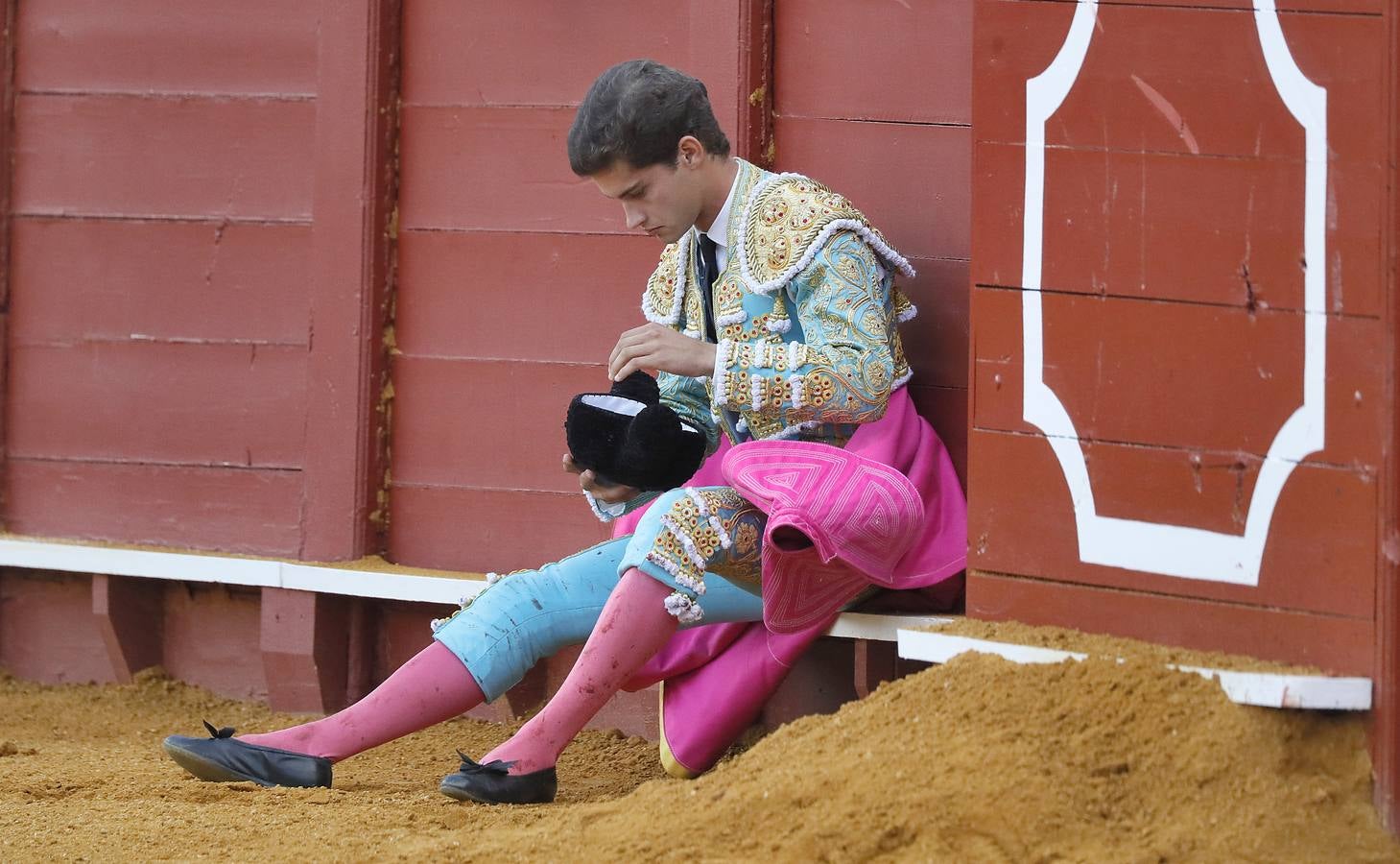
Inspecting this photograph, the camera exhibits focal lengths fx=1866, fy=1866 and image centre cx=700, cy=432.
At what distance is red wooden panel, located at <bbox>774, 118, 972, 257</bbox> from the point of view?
3662mm

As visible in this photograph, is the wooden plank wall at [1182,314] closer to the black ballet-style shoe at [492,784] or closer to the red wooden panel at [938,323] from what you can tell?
the red wooden panel at [938,323]

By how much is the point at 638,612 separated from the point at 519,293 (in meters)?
1.15

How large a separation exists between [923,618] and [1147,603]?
69 centimetres

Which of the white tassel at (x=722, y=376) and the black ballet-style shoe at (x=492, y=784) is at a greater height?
the white tassel at (x=722, y=376)

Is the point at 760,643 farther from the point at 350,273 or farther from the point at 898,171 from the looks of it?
the point at 350,273

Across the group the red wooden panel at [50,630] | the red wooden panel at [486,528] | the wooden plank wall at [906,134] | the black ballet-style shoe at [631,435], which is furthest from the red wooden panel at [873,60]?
the red wooden panel at [50,630]

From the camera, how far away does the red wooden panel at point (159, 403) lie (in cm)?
427

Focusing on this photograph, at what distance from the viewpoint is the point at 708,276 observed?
3488mm

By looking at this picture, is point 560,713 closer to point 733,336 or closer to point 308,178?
point 733,336

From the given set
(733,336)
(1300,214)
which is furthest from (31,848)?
(1300,214)

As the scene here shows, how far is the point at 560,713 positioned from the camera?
10.4 ft

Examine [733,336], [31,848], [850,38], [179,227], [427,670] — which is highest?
[850,38]

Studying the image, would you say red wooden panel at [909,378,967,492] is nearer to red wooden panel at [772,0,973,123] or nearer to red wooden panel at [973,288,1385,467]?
red wooden panel at [772,0,973,123]

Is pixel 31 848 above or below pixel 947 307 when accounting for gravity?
below
